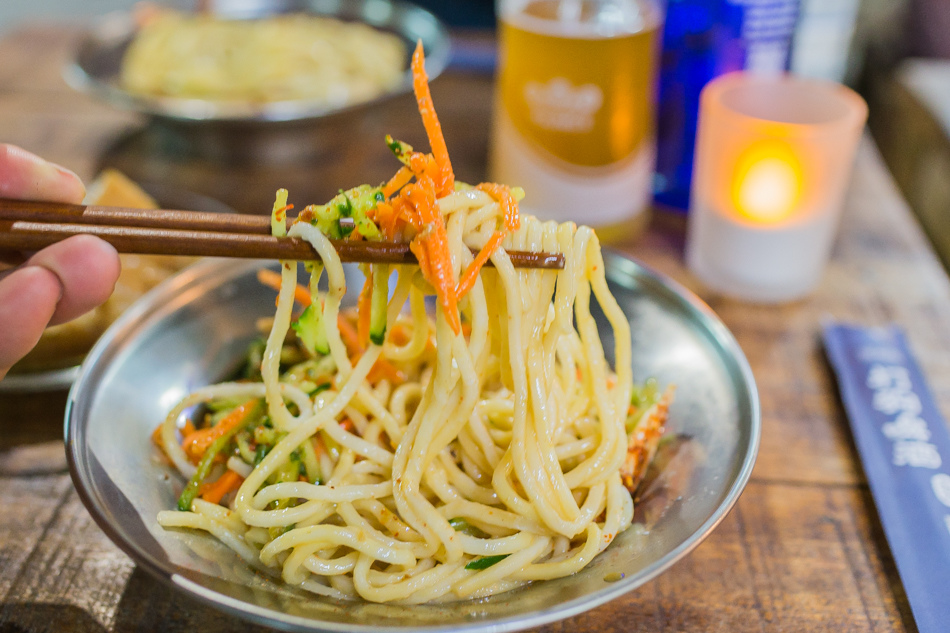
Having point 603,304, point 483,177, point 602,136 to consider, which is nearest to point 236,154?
point 483,177

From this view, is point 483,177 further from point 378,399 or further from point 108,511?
point 108,511

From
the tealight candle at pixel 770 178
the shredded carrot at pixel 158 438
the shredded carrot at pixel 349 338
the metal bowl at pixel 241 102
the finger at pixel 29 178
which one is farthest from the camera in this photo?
the metal bowl at pixel 241 102

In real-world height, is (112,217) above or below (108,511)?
above

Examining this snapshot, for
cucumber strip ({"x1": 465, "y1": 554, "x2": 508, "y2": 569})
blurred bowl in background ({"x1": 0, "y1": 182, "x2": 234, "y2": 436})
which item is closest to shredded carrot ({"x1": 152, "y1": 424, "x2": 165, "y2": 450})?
blurred bowl in background ({"x1": 0, "y1": 182, "x2": 234, "y2": 436})

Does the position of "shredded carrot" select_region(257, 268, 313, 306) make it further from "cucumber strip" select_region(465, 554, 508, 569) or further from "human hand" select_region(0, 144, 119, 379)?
"cucumber strip" select_region(465, 554, 508, 569)

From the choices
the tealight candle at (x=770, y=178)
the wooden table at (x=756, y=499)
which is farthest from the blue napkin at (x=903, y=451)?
the tealight candle at (x=770, y=178)

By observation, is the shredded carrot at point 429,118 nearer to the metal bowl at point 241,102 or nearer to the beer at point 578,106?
the beer at point 578,106
